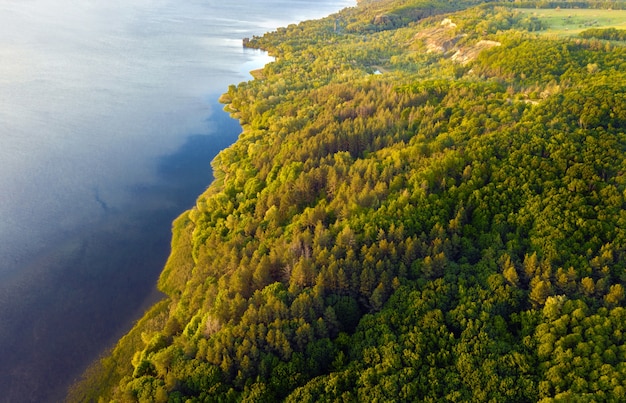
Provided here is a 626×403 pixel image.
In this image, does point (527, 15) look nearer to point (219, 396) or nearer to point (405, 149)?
point (405, 149)

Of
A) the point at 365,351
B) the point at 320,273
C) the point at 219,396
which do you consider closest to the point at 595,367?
the point at 365,351

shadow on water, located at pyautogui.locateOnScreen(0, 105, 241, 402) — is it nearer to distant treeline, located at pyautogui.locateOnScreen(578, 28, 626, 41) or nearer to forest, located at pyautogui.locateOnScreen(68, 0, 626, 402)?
forest, located at pyautogui.locateOnScreen(68, 0, 626, 402)

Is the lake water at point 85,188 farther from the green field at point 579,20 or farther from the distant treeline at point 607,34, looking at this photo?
the green field at point 579,20

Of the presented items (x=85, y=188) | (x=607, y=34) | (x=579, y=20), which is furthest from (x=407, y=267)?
(x=579, y=20)

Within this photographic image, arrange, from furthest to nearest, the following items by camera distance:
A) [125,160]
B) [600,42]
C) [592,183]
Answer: [600,42], [125,160], [592,183]

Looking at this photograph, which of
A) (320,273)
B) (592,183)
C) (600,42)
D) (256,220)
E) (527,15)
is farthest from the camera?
(527,15)

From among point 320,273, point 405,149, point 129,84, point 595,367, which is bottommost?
point 595,367
